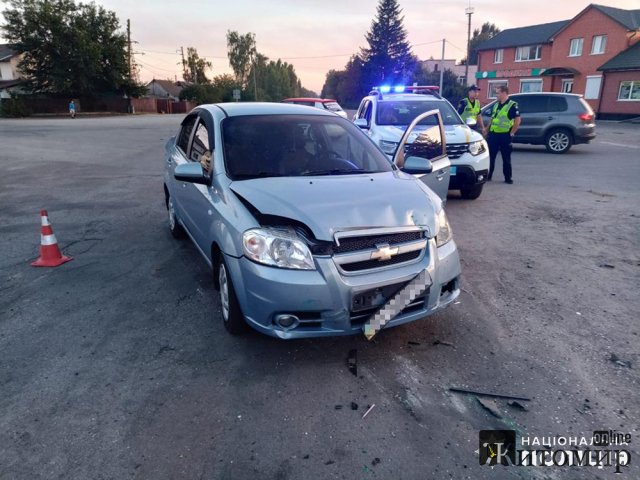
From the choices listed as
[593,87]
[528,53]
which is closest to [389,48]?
[528,53]

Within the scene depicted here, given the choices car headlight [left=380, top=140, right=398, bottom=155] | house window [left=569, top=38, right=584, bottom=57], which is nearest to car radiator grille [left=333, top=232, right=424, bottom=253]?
car headlight [left=380, top=140, right=398, bottom=155]

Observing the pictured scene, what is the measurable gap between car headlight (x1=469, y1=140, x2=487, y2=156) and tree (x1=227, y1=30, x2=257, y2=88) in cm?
9242

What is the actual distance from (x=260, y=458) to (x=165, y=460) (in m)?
0.49

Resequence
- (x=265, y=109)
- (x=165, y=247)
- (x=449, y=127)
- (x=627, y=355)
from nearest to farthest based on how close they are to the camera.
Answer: (x=627, y=355), (x=265, y=109), (x=165, y=247), (x=449, y=127)

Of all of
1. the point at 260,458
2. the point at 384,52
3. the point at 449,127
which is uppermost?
the point at 384,52

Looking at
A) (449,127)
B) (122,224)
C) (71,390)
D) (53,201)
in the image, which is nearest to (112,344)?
(71,390)

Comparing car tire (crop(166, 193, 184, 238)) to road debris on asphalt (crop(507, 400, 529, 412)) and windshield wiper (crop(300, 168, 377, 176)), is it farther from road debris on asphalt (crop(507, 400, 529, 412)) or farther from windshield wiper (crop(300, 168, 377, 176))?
road debris on asphalt (crop(507, 400, 529, 412))

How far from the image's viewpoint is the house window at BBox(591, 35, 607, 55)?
36.2 m

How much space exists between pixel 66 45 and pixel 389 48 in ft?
129

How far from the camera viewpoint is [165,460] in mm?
2336

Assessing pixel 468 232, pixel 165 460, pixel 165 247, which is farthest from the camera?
pixel 468 232

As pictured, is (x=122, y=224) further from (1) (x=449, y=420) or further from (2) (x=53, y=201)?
(1) (x=449, y=420)

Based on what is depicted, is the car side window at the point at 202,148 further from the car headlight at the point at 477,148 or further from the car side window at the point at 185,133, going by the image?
the car headlight at the point at 477,148

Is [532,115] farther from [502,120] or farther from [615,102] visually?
[615,102]
